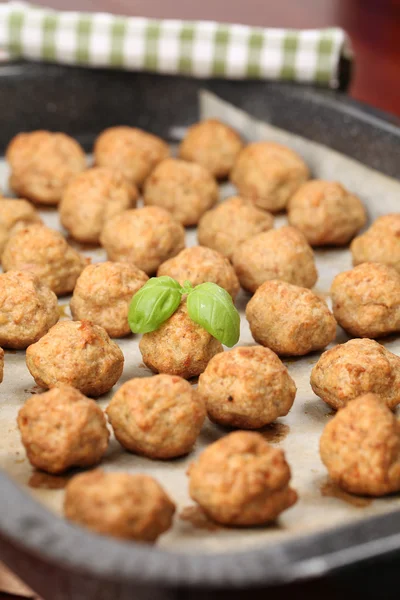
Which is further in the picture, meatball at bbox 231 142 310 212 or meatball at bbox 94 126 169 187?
meatball at bbox 94 126 169 187

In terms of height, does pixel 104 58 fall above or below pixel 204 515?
above

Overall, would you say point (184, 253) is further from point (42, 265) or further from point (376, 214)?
point (376, 214)

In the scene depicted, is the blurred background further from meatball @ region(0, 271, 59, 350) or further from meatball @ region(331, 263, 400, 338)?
meatball @ region(0, 271, 59, 350)

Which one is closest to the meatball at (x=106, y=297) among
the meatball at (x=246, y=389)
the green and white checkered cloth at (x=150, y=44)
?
the meatball at (x=246, y=389)

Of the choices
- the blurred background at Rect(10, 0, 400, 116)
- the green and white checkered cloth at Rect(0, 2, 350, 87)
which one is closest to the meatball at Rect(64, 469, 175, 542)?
the green and white checkered cloth at Rect(0, 2, 350, 87)

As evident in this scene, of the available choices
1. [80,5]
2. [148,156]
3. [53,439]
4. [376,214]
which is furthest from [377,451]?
[80,5]

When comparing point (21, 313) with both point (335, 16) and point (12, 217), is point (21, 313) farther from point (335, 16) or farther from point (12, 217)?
point (335, 16)

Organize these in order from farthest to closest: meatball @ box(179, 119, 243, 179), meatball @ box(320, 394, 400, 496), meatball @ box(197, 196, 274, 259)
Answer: meatball @ box(179, 119, 243, 179) → meatball @ box(197, 196, 274, 259) → meatball @ box(320, 394, 400, 496)
